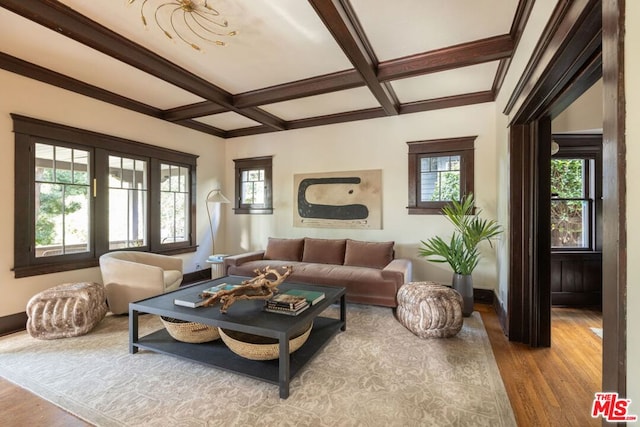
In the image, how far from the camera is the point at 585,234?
391cm

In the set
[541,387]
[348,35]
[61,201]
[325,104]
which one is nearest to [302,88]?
[325,104]

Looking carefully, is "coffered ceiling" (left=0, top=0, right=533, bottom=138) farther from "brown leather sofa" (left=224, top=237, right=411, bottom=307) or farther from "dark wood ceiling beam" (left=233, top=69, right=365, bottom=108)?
"brown leather sofa" (left=224, top=237, right=411, bottom=307)

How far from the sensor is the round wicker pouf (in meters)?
2.76

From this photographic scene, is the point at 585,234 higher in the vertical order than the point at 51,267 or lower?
higher

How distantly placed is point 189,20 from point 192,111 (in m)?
2.09

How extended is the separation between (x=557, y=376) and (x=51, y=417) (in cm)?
340

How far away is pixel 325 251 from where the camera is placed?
14.6 ft

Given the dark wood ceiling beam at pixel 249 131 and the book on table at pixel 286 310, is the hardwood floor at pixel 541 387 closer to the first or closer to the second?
the book on table at pixel 286 310

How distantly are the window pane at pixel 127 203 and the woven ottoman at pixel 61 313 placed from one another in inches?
46.2
